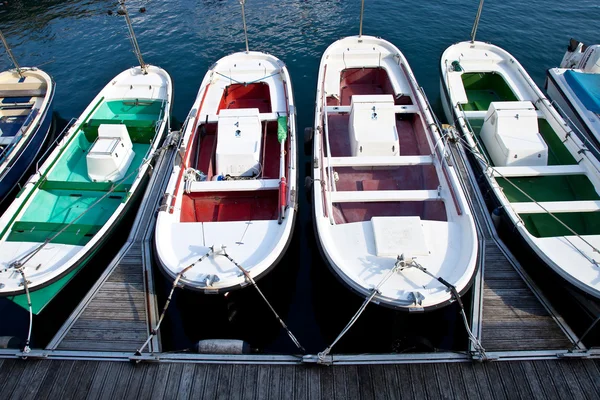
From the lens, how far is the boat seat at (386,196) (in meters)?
10.1

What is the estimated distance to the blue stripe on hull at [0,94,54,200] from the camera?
1348 cm

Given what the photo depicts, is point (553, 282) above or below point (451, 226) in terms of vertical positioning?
below

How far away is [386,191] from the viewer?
10.2 m

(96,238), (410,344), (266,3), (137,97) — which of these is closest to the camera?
(410,344)

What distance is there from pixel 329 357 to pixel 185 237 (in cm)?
453

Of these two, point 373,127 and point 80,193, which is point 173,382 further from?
point 373,127

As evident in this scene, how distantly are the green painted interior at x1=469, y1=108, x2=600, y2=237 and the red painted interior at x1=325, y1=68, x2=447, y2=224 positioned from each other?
7.76 ft

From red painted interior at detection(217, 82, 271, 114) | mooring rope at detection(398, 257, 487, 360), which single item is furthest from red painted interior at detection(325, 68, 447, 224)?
red painted interior at detection(217, 82, 271, 114)

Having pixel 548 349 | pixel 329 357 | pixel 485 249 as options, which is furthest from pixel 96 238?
pixel 548 349

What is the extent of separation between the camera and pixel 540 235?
1061 cm

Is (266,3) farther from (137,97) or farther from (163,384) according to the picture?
(163,384)

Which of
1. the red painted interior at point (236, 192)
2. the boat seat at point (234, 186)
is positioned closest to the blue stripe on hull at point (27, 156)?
the red painted interior at point (236, 192)

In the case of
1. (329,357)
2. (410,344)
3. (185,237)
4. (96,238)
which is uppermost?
(185,237)

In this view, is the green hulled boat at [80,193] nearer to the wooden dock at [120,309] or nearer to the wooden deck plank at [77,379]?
the wooden dock at [120,309]
